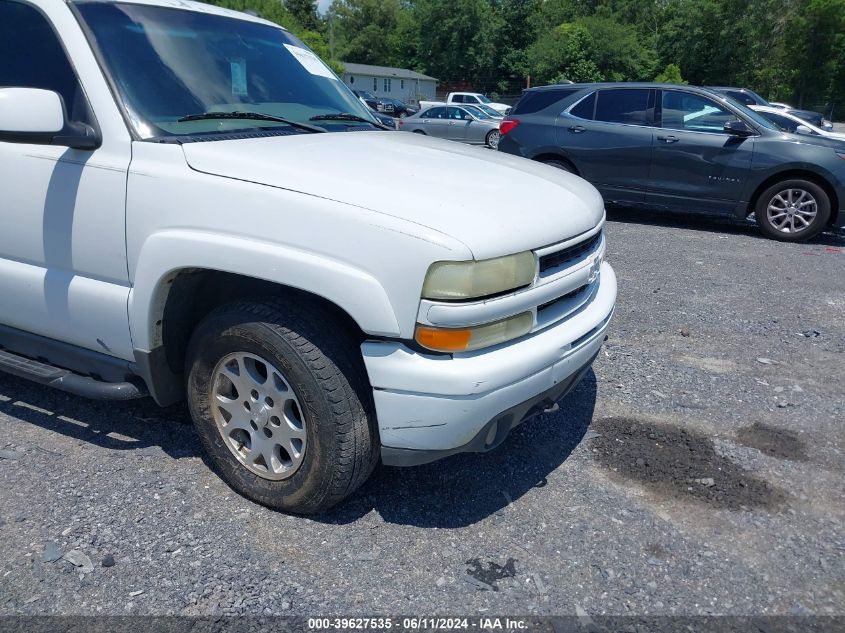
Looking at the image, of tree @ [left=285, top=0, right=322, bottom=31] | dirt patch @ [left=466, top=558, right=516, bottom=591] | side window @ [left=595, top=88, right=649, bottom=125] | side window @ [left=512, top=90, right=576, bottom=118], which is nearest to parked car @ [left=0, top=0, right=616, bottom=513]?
dirt patch @ [left=466, top=558, right=516, bottom=591]

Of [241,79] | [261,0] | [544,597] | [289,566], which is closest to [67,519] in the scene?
[289,566]

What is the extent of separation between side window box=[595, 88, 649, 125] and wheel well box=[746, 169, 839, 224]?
161 centimetres

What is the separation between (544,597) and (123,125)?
2431 mm

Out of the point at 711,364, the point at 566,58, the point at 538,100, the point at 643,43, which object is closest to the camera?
the point at 711,364

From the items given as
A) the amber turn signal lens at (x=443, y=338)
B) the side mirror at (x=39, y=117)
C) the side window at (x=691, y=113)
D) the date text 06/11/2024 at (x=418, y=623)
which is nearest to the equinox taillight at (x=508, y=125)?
the side window at (x=691, y=113)

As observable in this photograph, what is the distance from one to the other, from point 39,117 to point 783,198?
7.90 meters

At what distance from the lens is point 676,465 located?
3.32 metres

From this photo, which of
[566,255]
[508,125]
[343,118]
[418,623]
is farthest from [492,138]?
[418,623]

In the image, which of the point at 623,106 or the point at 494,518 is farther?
the point at 623,106

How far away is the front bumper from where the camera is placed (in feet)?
7.81

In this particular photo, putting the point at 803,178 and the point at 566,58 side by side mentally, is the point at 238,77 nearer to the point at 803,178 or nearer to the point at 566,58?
the point at 803,178

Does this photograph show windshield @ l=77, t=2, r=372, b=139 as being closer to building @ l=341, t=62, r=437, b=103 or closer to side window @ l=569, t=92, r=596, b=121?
side window @ l=569, t=92, r=596, b=121

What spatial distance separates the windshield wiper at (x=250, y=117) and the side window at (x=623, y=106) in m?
6.52

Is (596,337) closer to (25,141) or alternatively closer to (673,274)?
(25,141)
